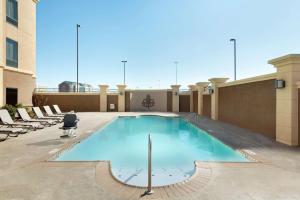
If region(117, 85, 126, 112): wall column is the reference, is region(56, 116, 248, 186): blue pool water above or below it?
below

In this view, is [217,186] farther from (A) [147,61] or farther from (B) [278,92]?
(A) [147,61]

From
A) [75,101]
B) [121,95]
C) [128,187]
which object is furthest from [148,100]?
[128,187]

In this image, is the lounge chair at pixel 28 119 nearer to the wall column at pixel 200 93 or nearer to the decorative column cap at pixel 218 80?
the decorative column cap at pixel 218 80

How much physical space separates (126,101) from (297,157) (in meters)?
20.7

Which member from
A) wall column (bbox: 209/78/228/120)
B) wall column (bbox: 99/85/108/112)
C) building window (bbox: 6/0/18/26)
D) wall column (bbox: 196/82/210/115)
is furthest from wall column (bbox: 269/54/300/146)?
wall column (bbox: 99/85/108/112)

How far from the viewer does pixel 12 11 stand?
15.3 meters

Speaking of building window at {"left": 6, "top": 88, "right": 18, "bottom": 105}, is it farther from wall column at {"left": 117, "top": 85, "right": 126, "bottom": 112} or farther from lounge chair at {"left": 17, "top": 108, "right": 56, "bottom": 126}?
wall column at {"left": 117, "top": 85, "right": 126, "bottom": 112}

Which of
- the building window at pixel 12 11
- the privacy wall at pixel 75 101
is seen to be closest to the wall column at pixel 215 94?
the privacy wall at pixel 75 101

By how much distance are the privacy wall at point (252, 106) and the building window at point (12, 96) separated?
1521 centimetres

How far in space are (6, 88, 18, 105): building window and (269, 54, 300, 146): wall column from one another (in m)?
16.6

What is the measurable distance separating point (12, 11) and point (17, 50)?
2.76 metres

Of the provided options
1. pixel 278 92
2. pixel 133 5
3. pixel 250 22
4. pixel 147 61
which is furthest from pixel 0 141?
pixel 147 61

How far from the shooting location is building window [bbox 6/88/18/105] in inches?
601

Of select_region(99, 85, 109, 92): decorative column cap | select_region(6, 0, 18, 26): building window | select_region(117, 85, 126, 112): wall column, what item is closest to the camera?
select_region(6, 0, 18, 26): building window
